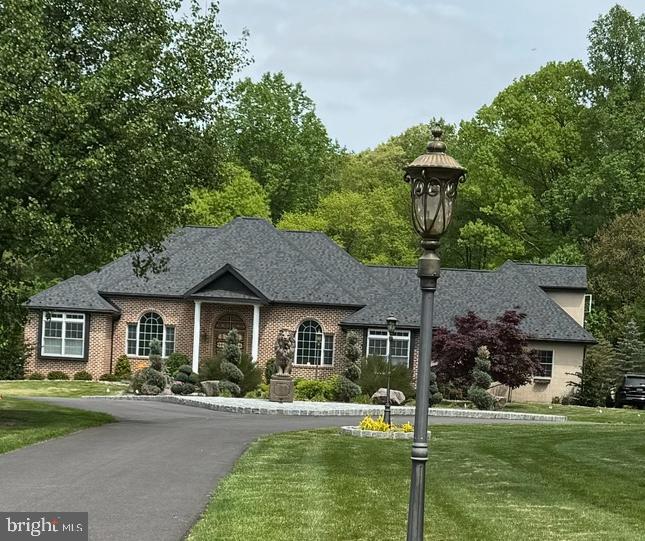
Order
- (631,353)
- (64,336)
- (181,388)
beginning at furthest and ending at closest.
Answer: (631,353) < (64,336) < (181,388)

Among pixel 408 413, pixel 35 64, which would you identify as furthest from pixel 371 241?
pixel 35 64

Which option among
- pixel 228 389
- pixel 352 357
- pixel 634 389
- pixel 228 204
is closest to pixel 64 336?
pixel 228 389

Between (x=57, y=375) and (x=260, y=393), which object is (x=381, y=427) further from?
(x=57, y=375)

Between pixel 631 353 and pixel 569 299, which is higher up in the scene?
pixel 569 299

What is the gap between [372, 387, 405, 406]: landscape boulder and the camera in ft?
134

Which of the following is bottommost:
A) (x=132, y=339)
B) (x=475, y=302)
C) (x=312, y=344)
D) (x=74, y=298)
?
(x=132, y=339)

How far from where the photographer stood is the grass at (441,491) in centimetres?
1240

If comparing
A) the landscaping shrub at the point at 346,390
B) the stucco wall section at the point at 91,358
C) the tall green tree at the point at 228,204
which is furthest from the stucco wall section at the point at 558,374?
the tall green tree at the point at 228,204

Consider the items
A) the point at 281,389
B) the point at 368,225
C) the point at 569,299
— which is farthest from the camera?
the point at 368,225

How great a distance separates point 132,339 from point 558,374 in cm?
1806

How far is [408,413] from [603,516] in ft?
77.0

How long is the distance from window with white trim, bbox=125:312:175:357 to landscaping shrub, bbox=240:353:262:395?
6.13 metres

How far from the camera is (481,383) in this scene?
41469mm

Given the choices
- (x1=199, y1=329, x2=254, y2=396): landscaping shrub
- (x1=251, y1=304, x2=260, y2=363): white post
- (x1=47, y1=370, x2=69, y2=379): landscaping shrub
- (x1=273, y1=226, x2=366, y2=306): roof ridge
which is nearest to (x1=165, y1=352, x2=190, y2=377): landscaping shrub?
(x1=251, y1=304, x2=260, y2=363): white post
